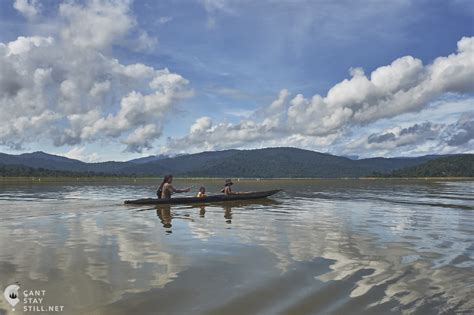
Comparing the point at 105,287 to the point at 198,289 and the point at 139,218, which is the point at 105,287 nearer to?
the point at 198,289

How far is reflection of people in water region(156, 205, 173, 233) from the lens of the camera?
22.8 m

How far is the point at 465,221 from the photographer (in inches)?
1013

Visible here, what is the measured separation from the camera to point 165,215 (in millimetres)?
27562

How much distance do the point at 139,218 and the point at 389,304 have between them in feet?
62.6

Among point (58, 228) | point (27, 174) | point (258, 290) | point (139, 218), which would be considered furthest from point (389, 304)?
point (27, 174)

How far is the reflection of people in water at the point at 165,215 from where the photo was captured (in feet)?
74.8
